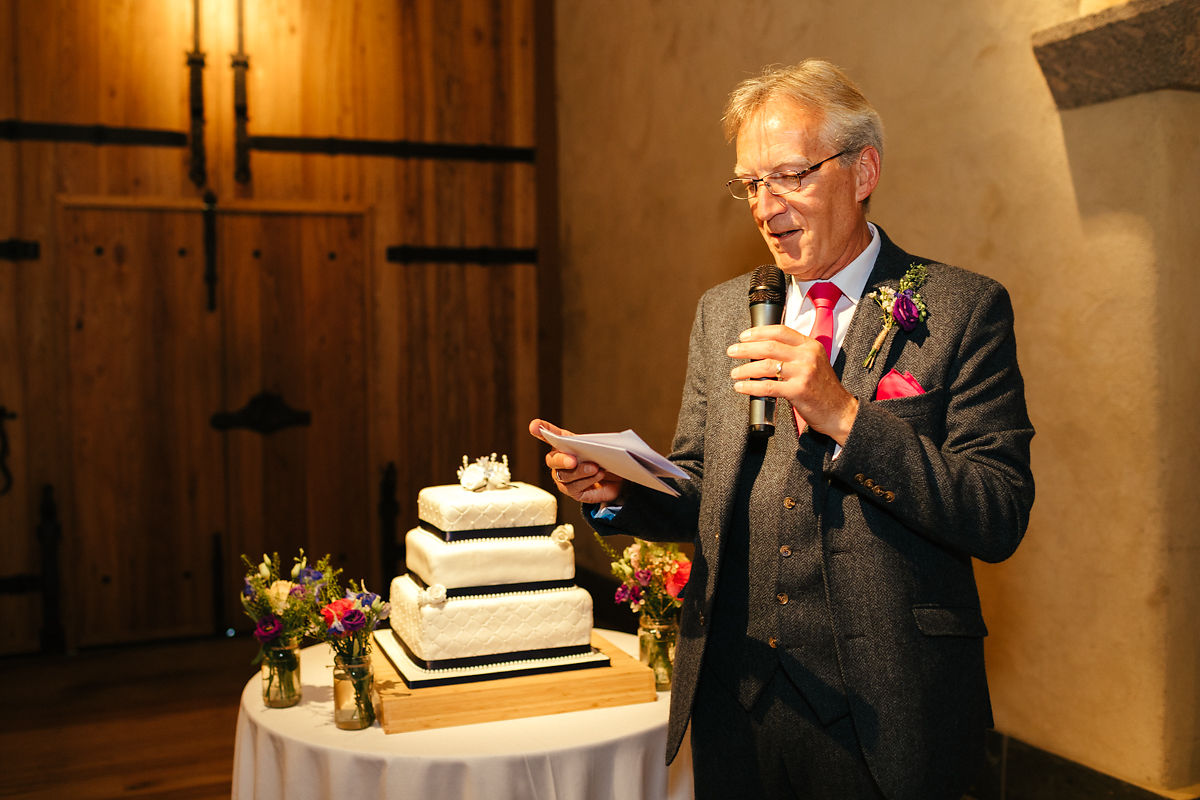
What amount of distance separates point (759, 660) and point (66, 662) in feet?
14.6

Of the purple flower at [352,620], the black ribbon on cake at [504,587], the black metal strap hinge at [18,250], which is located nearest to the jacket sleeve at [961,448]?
the black ribbon on cake at [504,587]

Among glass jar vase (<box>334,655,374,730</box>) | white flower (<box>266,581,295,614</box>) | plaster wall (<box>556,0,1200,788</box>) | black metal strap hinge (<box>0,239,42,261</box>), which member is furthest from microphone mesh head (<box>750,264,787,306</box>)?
black metal strap hinge (<box>0,239,42,261</box>)

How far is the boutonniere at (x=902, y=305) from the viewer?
148 cm

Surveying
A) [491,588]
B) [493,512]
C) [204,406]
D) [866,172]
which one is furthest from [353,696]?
[204,406]

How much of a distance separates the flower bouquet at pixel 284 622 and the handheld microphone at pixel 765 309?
1.19m

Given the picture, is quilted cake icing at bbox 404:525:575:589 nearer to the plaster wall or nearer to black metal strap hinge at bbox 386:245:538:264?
the plaster wall

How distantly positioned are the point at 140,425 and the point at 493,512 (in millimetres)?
3534

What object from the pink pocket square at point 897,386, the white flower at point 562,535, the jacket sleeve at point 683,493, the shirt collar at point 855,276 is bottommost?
the white flower at point 562,535

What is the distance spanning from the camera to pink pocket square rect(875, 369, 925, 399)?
145cm

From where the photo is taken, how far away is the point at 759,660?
1.53 metres

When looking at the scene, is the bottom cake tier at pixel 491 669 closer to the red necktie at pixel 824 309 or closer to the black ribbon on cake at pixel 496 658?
the black ribbon on cake at pixel 496 658

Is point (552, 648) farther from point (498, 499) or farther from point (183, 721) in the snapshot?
point (183, 721)

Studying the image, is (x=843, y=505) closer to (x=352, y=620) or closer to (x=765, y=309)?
(x=765, y=309)

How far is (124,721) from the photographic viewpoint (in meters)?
4.16
